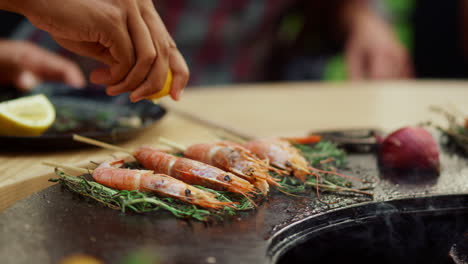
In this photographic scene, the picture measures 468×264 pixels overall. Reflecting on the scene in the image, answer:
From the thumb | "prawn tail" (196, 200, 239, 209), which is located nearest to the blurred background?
the thumb

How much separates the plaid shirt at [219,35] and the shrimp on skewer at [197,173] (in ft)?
9.98

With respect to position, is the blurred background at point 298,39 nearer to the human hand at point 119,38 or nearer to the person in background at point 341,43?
the person in background at point 341,43

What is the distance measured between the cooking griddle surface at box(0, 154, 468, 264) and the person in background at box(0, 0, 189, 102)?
47 centimetres

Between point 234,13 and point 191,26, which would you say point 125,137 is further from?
point 234,13

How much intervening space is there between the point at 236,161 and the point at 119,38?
557 millimetres

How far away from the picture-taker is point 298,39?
5543 mm

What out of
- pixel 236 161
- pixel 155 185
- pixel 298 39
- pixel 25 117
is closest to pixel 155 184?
pixel 155 185

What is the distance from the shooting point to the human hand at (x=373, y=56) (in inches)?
166

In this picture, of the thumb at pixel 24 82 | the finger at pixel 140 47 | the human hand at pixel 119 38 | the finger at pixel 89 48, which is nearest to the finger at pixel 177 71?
the human hand at pixel 119 38

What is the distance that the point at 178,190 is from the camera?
128cm

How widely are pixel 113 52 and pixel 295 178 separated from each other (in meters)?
0.75

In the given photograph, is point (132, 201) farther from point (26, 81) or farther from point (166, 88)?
point (26, 81)

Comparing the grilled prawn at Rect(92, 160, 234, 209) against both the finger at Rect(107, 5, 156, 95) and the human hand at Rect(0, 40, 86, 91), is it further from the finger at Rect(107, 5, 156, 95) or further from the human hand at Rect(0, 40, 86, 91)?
the human hand at Rect(0, 40, 86, 91)

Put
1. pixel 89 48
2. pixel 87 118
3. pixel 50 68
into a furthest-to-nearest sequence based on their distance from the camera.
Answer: pixel 50 68 < pixel 87 118 < pixel 89 48
